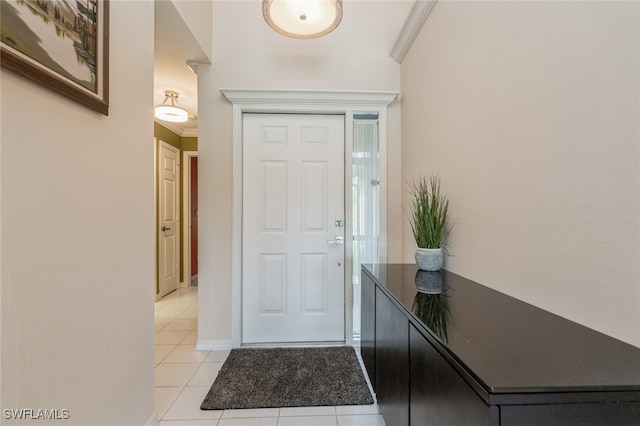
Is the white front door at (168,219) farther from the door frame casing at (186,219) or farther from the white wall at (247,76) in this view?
the white wall at (247,76)

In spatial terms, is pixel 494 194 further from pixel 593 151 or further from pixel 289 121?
pixel 289 121

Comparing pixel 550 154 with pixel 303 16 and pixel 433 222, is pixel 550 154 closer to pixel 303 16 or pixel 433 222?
pixel 433 222

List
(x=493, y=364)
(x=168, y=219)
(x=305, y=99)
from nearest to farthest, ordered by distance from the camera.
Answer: (x=493, y=364) → (x=305, y=99) → (x=168, y=219)

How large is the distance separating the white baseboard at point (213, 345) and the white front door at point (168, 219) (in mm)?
1784

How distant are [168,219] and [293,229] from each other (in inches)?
98.1

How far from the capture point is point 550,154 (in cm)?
A: 93

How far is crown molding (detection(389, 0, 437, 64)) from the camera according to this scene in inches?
72.1

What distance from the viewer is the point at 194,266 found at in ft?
15.6

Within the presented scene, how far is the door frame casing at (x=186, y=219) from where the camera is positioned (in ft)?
14.1

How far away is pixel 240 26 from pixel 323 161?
4.65ft

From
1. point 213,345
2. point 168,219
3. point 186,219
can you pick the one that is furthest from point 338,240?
point 186,219

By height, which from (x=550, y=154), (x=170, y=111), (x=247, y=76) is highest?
(x=247, y=76)

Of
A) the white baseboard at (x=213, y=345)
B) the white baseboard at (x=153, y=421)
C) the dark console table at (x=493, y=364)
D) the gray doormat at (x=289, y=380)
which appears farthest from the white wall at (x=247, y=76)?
the dark console table at (x=493, y=364)

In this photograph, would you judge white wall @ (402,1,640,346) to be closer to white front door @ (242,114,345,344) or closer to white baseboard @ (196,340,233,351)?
white front door @ (242,114,345,344)
